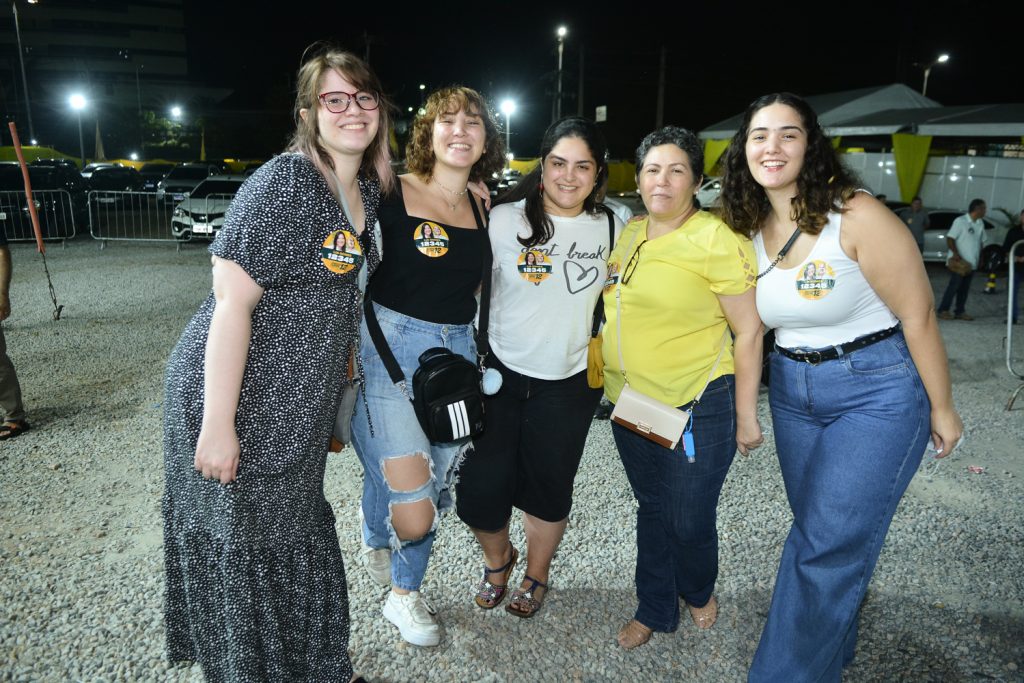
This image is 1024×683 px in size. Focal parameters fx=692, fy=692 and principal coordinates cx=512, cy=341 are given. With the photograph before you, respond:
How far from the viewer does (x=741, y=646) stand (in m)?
2.88

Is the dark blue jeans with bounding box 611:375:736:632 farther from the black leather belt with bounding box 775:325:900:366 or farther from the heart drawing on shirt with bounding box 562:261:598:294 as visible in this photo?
the heart drawing on shirt with bounding box 562:261:598:294

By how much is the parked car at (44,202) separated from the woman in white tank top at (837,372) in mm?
15358

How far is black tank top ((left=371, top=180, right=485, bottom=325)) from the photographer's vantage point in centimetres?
252

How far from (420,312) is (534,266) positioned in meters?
0.49

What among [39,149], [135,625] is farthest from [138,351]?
[39,149]

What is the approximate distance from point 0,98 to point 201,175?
68.9ft

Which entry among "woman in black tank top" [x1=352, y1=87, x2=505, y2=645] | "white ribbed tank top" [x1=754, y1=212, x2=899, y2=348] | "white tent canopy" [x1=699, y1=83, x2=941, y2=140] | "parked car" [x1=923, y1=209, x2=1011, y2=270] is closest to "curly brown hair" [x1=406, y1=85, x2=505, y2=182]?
"woman in black tank top" [x1=352, y1=87, x2=505, y2=645]

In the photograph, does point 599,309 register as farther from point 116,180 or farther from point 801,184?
point 116,180

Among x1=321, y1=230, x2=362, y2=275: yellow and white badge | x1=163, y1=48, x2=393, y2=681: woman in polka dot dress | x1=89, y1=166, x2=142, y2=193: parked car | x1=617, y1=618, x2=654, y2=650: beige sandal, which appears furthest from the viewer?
x1=89, y1=166, x2=142, y2=193: parked car

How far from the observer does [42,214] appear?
1464 cm

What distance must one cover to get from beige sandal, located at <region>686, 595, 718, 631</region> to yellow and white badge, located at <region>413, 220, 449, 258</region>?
1880 millimetres

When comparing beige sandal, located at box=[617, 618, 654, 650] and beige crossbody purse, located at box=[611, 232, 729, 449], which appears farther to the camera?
beige sandal, located at box=[617, 618, 654, 650]

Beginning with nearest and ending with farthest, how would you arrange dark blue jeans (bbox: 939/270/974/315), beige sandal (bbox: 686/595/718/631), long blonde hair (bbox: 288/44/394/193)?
long blonde hair (bbox: 288/44/394/193), beige sandal (bbox: 686/595/718/631), dark blue jeans (bbox: 939/270/974/315)

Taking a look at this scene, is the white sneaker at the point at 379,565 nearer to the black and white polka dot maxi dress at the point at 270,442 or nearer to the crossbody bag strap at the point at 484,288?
the black and white polka dot maxi dress at the point at 270,442
